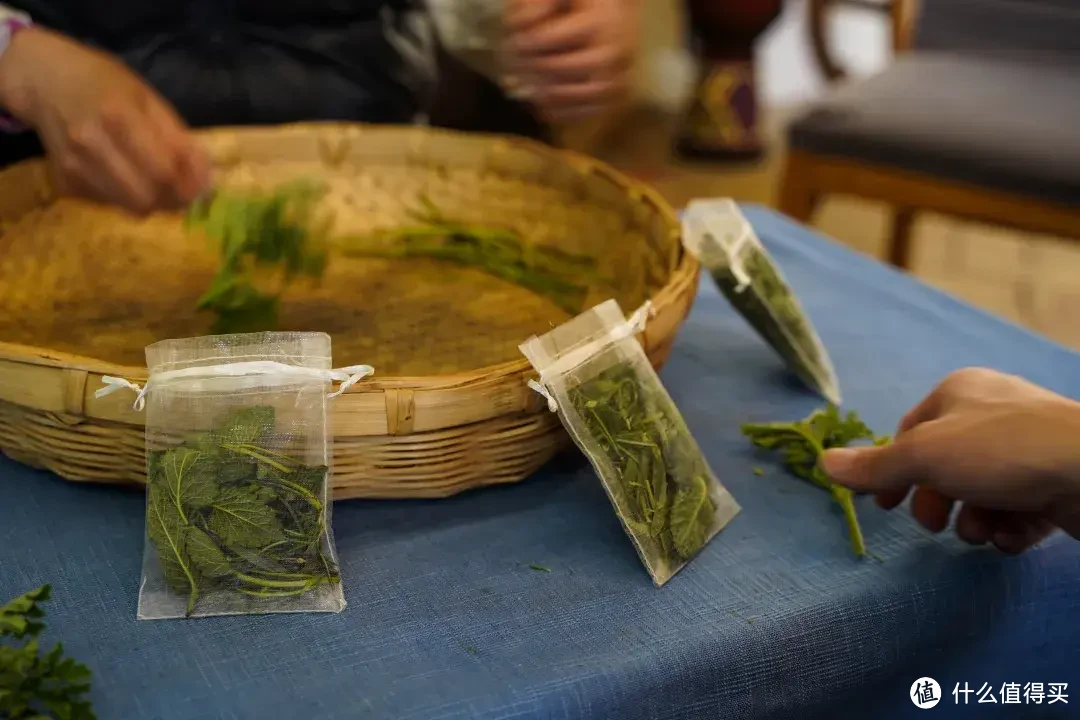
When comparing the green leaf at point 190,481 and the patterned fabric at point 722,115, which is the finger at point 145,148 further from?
the patterned fabric at point 722,115

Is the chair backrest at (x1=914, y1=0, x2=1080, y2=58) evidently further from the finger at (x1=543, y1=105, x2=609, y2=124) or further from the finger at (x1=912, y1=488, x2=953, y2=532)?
the finger at (x1=912, y1=488, x2=953, y2=532)

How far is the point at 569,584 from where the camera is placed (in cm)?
61

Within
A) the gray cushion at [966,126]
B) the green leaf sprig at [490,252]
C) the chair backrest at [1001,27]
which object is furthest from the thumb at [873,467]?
the chair backrest at [1001,27]

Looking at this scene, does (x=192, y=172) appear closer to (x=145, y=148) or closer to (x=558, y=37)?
(x=145, y=148)

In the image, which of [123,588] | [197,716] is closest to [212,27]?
[123,588]

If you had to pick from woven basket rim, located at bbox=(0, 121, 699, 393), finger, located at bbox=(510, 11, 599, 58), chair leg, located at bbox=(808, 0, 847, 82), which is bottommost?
chair leg, located at bbox=(808, 0, 847, 82)

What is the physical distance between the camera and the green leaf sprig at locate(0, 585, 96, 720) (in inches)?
19.2

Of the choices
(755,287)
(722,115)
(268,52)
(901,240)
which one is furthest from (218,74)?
(722,115)

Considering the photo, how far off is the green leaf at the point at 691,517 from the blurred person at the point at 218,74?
35 centimetres

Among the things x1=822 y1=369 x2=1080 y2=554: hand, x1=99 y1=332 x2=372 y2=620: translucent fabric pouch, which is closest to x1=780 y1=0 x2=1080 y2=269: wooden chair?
x1=822 y1=369 x2=1080 y2=554: hand

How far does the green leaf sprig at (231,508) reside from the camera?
1.83 feet

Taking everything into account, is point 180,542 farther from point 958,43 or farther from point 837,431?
point 958,43

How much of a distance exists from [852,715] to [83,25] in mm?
1077

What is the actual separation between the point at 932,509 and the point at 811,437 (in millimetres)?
103
